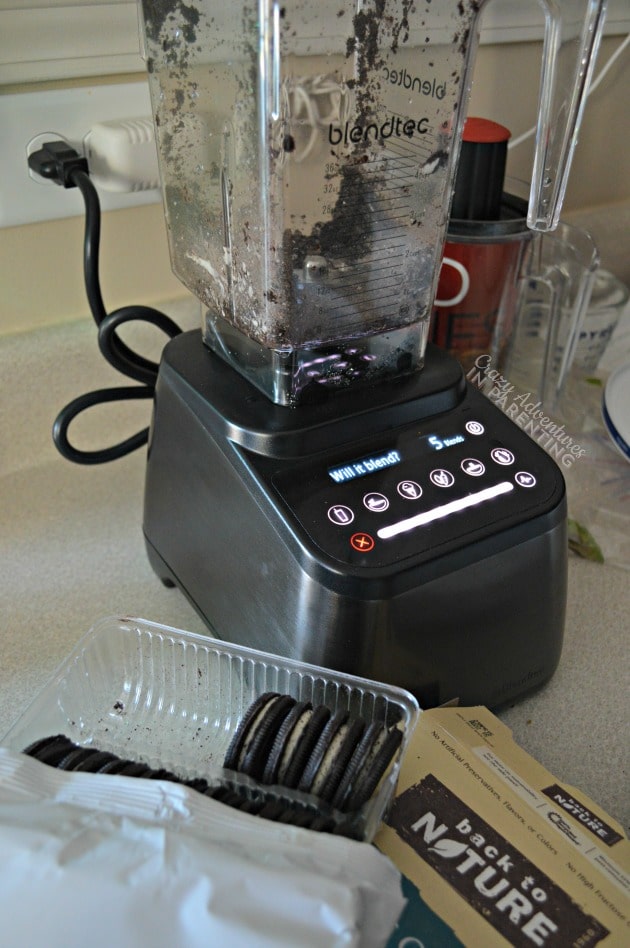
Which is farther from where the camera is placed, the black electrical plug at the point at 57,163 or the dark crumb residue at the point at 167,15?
the black electrical plug at the point at 57,163

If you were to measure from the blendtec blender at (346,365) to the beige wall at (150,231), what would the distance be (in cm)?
15

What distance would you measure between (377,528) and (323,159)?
0.63ft

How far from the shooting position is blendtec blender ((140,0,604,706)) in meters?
0.44

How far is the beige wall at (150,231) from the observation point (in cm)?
65

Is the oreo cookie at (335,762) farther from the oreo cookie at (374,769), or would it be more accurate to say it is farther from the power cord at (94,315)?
the power cord at (94,315)

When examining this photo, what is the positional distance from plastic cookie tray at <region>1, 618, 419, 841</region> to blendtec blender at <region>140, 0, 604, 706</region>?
20 millimetres

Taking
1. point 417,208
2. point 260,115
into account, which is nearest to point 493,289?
point 417,208

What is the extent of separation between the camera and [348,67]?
17.0 inches

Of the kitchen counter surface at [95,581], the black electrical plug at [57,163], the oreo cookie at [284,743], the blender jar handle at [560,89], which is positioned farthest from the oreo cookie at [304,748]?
the black electrical plug at [57,163]

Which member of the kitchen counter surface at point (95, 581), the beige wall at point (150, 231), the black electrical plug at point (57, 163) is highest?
the black electrical plug at point (57, 163)

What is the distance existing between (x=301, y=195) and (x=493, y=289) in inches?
10.4

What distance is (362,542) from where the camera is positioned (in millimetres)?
443

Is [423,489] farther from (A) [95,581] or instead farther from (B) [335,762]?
(A) [95,581]

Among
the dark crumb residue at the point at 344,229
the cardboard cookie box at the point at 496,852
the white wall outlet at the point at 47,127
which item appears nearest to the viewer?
the cardboard cookie box at the point at 496,852
